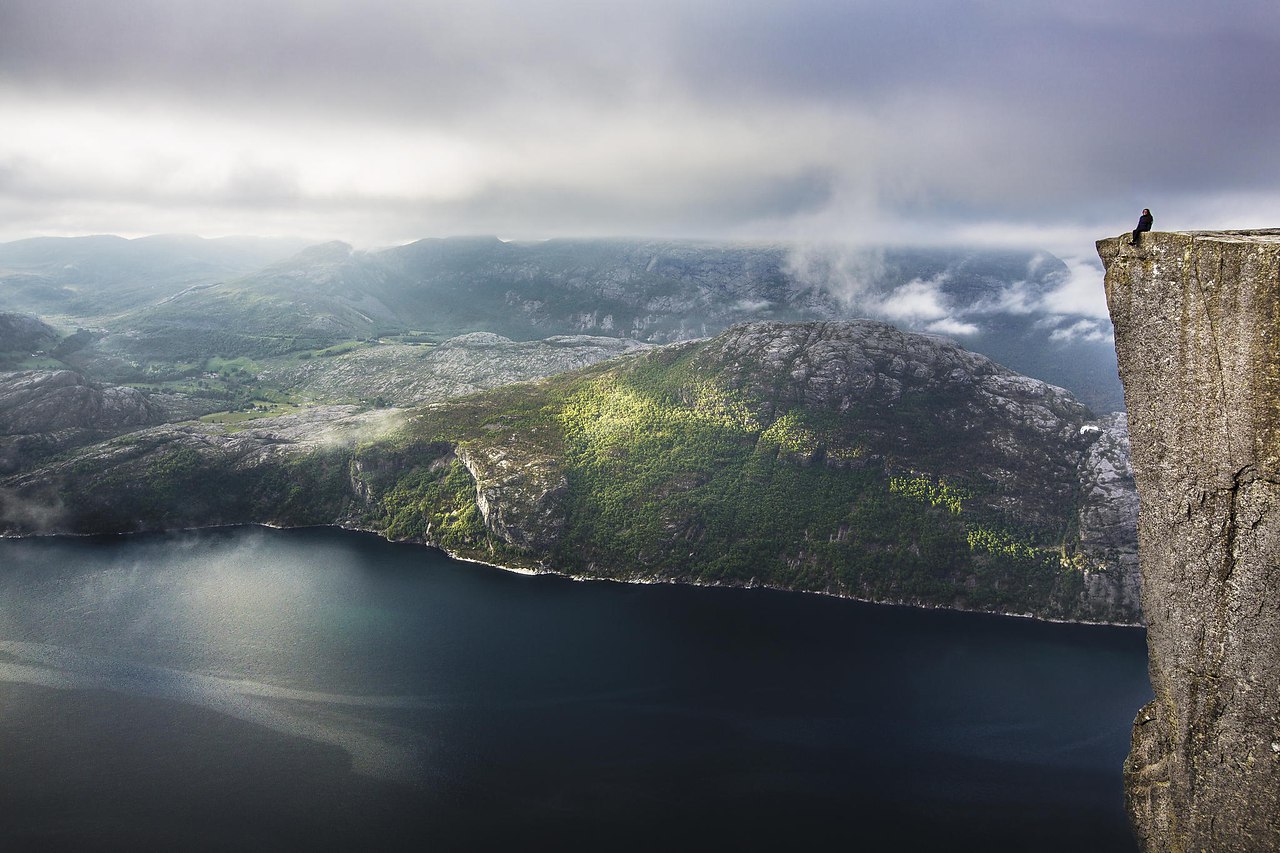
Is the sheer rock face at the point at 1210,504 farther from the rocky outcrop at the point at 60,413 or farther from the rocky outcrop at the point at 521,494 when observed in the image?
the rocky outcrop at the point at 60,413

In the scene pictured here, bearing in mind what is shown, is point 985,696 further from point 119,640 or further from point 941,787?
point 119,640

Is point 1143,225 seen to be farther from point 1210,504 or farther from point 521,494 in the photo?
point 521,494

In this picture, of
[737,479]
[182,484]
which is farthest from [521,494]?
[182,484]

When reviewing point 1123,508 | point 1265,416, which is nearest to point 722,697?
point 1265,416

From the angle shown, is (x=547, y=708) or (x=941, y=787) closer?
(x=941, y=787)

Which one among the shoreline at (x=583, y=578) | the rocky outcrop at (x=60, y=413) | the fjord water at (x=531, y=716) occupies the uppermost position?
the rocky outcrop at (x=60, y=413)

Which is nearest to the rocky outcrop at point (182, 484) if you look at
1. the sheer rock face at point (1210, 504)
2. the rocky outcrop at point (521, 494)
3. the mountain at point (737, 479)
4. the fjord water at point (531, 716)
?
the mountain at point (737, 479)

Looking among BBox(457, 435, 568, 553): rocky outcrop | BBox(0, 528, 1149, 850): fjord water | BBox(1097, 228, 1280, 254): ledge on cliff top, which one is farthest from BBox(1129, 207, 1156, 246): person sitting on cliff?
BBox(457, 435, 568, 553): rocky outcrop
